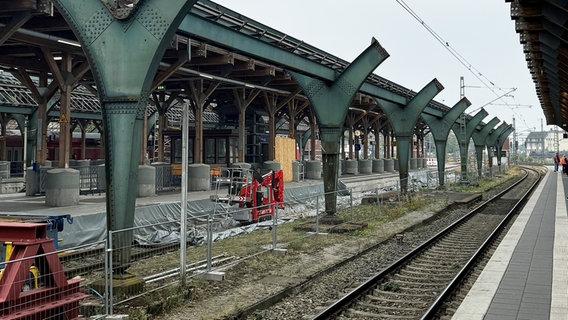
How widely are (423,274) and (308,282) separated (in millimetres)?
2718

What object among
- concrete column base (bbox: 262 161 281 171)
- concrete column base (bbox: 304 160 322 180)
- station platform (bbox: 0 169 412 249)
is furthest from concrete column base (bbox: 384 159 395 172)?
station platform (bbox: 0 169 412 249)

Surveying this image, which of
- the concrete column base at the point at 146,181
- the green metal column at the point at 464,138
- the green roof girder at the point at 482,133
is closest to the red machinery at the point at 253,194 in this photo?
the concrete column base at the point at 146,181

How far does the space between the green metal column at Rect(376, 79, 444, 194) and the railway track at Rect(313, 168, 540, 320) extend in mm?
10439

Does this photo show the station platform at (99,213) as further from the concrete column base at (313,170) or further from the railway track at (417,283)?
the concrete column base at (313,170)

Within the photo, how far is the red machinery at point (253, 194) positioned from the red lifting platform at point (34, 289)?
37.6 feet

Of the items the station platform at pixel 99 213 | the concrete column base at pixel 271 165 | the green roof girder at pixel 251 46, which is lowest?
the station platform at pixel 99 213

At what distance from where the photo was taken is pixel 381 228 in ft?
57.1

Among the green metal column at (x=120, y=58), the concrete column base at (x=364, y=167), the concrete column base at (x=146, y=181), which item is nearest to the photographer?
the green metal column at (x=120, y=58)

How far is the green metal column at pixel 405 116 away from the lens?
26.7 m

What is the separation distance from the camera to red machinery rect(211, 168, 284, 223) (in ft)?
61.5

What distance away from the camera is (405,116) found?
27422 mm

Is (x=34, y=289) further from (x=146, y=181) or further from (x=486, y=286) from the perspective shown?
(x=146, y=181)

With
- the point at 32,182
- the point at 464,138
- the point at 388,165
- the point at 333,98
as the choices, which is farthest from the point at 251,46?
the point at 388,165

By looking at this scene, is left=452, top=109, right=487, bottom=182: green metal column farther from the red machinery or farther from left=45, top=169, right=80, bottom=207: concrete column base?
left=45, top=169, right=80, bottom=207: concrete column base
